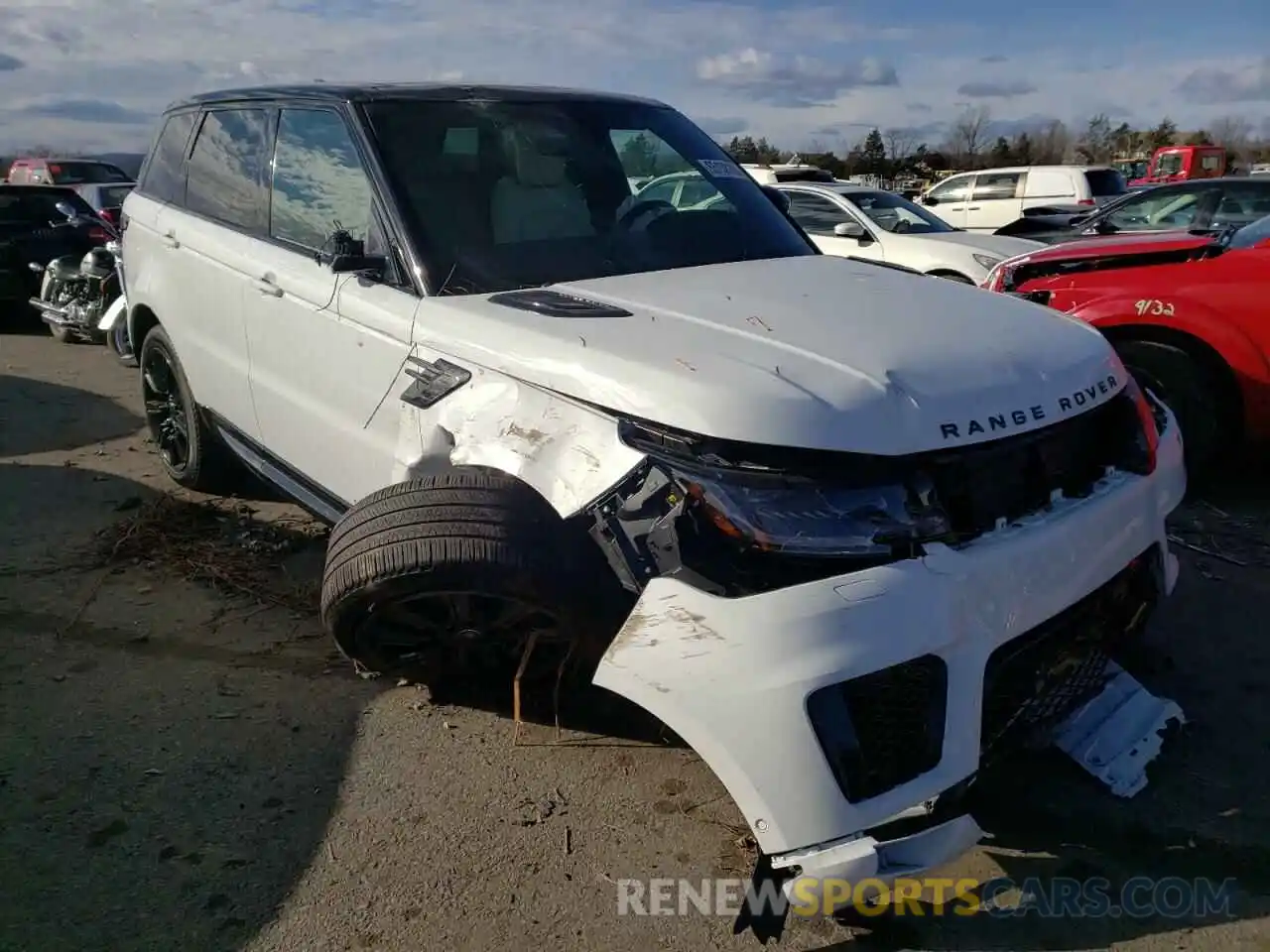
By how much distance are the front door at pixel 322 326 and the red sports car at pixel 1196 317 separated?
138 inches

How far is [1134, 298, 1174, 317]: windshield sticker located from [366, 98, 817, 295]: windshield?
6.73 feet

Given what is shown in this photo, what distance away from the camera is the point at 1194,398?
16.2 ft

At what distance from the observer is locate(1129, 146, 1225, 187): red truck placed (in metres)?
25.5

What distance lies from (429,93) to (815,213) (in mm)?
8422

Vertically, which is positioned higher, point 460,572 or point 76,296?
point 460,572

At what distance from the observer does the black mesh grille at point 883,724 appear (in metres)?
2.05

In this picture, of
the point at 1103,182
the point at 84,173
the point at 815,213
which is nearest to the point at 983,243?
the point at 815,213

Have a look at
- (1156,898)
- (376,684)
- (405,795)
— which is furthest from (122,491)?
Result: (1156,898)

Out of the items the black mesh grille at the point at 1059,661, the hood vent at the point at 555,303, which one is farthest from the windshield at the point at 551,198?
the black mesh grille at the point at 1059,661

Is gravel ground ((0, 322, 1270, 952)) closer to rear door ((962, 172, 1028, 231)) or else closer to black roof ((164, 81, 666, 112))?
black roof ((164, 81, 666, 112))

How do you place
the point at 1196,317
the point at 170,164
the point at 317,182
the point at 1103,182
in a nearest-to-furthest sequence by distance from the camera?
the point at 317,182, the point at 1196,317, the point at 170,164, the point at 1103,182

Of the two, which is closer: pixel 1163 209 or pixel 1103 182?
pixel 1163 209

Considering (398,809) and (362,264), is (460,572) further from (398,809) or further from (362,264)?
(362,264)

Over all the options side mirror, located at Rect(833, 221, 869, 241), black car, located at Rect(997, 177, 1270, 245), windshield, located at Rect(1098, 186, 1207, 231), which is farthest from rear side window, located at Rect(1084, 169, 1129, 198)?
side mirror, located at Rect(833, 221, 869, 241)
